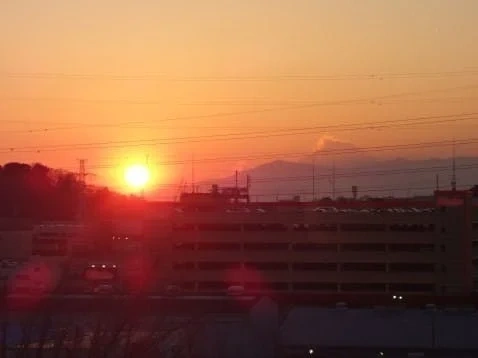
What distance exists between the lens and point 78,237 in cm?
3647

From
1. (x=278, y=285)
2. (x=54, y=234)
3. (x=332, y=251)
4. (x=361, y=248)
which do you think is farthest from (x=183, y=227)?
(x=361, y=248)

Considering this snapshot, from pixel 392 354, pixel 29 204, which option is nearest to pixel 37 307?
pixel 392 354

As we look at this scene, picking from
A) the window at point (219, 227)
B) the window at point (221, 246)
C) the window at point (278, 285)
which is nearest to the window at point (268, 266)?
the window at point (278, 285)

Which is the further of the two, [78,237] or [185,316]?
[78,237]

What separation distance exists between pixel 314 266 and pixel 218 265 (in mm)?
4310

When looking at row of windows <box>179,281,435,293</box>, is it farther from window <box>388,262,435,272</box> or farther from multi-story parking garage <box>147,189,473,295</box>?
window <box>388,262,435,272</box>

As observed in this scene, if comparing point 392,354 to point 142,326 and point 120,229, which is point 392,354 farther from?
point 120,229

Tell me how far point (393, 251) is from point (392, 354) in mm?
27140

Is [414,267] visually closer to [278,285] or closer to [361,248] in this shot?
[361,248]

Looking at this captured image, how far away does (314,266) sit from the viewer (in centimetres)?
3547

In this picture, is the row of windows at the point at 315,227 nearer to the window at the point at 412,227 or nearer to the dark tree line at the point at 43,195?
the window at the point at 412,227

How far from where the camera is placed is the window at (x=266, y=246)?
118ft

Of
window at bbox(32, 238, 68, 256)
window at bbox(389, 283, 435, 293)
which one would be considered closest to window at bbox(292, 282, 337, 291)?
window at bbox(389, 283, 435, 293)

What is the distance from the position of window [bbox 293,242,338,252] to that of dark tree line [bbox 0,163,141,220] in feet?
50.3
